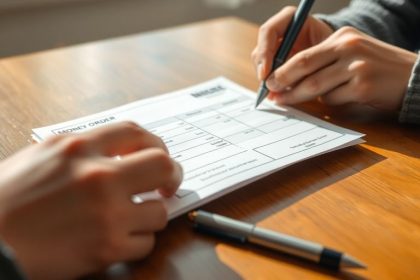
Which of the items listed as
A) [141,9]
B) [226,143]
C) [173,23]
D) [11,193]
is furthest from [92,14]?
[11,193]

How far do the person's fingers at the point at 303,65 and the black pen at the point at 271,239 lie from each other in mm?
309

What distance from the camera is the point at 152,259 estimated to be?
43 centimetres

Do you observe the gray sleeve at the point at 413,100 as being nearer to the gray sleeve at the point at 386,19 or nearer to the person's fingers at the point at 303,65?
the person's fingers at the point at 303,65

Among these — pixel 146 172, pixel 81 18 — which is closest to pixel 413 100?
pixel 146 172

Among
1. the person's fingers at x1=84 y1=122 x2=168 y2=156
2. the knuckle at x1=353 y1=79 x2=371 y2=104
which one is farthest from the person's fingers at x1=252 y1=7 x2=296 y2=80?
the person's fingers at x1=84 y1=122 x2=168 y2=156

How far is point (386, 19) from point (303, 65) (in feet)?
1.00

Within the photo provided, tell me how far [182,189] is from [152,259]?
86 mm

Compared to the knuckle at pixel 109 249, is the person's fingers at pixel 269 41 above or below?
above

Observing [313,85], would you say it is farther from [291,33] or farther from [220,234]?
[220,234]

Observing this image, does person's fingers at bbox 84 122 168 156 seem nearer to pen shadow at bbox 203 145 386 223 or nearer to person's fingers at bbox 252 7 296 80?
pen shadow at bbox 203 145 386 223

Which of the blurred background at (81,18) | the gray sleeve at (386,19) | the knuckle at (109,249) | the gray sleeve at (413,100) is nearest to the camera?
the knuckle at (109,249)

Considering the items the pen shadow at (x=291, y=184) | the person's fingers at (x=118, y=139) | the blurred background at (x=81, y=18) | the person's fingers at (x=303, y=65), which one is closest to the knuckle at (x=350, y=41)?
the person's fingers at (x=303, y=65)

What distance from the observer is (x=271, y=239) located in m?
0.43

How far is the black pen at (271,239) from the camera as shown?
1.36 ft
